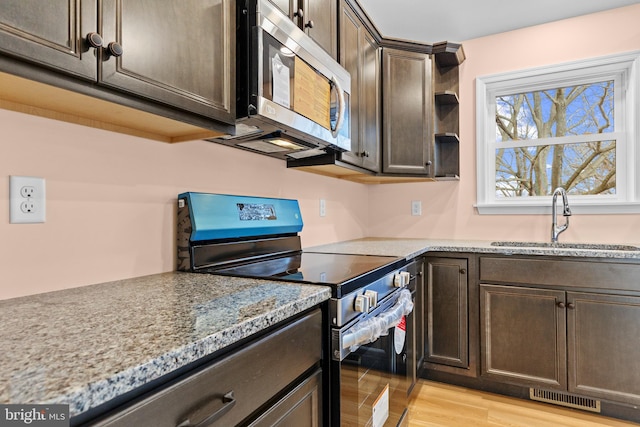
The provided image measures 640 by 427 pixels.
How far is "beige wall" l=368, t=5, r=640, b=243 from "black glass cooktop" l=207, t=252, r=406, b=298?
1.30 metres

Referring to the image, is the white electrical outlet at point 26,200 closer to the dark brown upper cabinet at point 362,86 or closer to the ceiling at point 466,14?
the dark brown upper cabinet at point 362,86

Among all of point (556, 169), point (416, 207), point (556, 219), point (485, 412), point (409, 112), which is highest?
point (409, 112)

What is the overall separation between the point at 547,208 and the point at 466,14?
4.83 ft

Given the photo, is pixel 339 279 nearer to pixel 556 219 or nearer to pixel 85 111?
pixel 85 111

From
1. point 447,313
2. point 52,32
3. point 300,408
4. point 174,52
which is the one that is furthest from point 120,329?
point 447,313

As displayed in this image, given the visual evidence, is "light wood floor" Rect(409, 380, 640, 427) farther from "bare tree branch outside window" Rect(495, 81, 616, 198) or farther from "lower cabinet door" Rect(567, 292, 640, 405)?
"bare tree branch outside window" Rect(495, 81, 616, 198)

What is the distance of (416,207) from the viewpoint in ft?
9.62

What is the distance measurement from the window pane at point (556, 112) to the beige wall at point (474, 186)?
22 cm

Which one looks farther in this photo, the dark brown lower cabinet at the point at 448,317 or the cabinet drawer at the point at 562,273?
the dark brown lower cabinet at the point at 448,317

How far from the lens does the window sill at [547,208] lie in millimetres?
2279

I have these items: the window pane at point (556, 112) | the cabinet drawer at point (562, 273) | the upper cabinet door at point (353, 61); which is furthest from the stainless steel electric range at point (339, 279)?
the window pane at point (556, 112)

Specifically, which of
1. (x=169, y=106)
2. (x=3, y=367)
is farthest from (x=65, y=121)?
(x=3, y=367)

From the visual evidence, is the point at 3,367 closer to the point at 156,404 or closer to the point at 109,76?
the point at 156,404

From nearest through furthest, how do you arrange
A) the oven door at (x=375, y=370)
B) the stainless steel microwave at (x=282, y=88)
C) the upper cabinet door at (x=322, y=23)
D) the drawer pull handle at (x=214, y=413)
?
the drawer pull handle at (x=214, y=413) → the oven door at (x=375, y=370) → the stainless steel microwave at (x=282, y=88) → the upper cabinet door at (x=322, y=23)
